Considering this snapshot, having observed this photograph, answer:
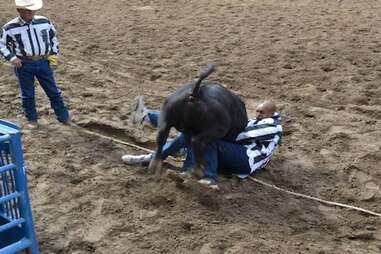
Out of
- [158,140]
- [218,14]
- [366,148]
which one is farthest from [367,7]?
[158,140]

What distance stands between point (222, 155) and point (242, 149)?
7.0 inches

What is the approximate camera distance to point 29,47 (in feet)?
18.3

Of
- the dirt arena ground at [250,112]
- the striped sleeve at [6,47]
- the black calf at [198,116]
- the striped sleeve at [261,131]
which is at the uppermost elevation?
the striped sleeve at [6,47]

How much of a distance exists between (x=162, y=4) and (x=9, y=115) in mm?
6342

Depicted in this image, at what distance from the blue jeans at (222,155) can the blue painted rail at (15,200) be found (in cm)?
156

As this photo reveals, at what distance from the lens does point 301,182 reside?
5.09 metres

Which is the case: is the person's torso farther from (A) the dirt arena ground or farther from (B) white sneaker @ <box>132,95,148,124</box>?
(B) white sneaker @ <box>132,95,148,124</box>

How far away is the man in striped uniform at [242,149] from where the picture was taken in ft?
16.0

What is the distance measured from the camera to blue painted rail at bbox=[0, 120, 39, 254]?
3.34m

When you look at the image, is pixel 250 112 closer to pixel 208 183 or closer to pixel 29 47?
pixel 208 183

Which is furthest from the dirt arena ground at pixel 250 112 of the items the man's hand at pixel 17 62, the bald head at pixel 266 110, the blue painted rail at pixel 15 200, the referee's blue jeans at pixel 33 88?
the man's hand at pixel 17 62

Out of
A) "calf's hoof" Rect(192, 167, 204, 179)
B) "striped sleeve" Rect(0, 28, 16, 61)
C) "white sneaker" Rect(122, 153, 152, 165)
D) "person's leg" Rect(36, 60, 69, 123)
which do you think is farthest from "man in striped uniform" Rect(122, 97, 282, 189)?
"striped sleeve" Rect(0, 28, 16, 61)

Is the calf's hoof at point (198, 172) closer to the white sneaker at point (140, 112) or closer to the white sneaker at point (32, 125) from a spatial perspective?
the white sneaker at point (140, 112)

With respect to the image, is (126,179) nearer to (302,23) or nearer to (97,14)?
(302,23)
